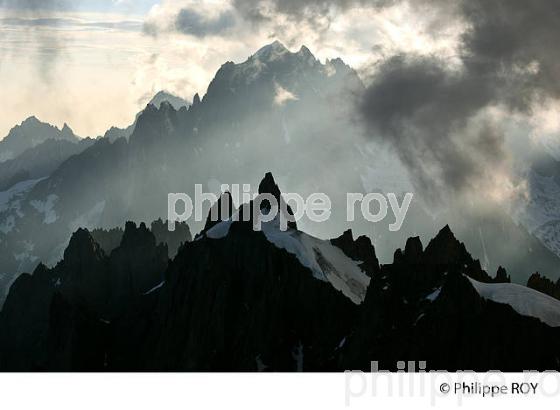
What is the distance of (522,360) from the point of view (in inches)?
5965

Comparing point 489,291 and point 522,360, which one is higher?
point 489,291

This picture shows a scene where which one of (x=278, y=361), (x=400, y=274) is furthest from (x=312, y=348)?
(x=400, y=274)

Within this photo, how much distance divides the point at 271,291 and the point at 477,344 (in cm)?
5377

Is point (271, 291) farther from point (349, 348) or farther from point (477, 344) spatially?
point (477, 344)

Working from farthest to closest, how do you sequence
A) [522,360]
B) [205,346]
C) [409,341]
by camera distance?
[205,346]
[409,341]
[522,360]

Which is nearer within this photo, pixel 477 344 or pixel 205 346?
pixel 477 344

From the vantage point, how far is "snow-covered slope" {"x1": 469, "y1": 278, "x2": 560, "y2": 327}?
520 ft

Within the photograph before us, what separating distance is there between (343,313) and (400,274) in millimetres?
18817

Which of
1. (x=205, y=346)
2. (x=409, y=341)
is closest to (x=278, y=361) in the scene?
(x=205, y=346)

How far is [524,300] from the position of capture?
163 m

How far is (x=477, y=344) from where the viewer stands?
510 feet

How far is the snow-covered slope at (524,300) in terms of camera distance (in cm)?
15850
